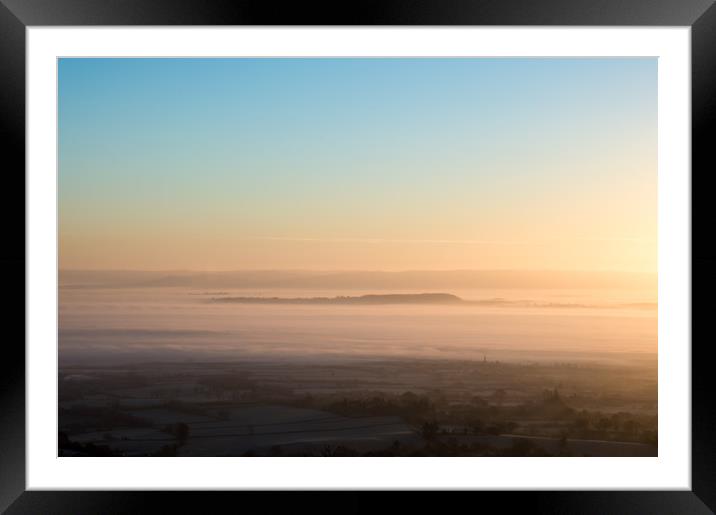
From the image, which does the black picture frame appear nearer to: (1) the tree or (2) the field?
(2) the field

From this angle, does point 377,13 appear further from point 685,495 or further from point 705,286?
point 685,495

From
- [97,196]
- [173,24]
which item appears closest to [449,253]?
[97,196]

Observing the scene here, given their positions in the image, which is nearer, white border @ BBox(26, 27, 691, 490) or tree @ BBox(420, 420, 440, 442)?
white border @ BBox(26, 27, 691, 490)

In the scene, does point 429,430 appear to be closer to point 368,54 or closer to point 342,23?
point 368,54

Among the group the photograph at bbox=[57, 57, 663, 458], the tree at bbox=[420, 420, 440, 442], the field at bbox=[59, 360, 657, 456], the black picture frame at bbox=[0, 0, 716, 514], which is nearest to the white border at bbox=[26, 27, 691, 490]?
the black picture frame at bbox=[0, 0, 716, 514]

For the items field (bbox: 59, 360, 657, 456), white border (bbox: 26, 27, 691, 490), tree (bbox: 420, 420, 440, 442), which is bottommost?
tree (bbox: 420, 420, 440, 442)

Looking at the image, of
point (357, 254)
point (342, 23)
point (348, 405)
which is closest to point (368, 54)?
point (342, 23)
